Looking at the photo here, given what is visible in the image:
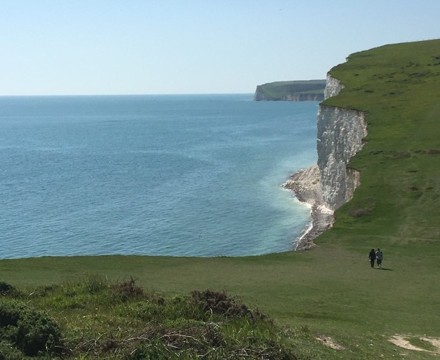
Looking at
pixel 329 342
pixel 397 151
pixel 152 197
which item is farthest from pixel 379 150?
pixel 329 342

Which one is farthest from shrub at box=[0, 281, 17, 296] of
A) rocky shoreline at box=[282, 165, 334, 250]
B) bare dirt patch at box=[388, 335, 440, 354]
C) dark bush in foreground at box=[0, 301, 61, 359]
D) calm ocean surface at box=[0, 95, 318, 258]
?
rocky shoreline at box=[282, 165, 334, 250]

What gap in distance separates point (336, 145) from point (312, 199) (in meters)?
8.49

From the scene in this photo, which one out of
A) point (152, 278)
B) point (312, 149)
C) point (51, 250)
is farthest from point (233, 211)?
point (312, 149)

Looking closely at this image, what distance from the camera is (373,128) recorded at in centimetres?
6681

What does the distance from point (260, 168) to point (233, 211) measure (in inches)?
1357

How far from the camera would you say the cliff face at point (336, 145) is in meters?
68.4

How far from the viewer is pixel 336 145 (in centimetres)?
7419

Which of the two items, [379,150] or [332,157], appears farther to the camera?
[332,157]

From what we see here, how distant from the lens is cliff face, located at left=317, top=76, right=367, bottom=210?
68438mm

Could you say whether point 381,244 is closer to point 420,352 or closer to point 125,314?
point 420,352

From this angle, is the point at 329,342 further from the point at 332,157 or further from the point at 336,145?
the point at 336,145

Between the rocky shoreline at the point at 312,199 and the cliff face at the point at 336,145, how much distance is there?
67.5 inches

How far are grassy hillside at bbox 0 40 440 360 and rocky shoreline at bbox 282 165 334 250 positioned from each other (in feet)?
25.7

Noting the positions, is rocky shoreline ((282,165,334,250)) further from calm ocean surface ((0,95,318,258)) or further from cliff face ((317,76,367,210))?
cliff face ((317,76,367,210))
